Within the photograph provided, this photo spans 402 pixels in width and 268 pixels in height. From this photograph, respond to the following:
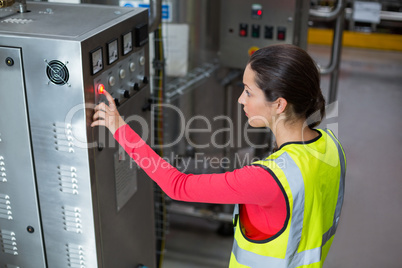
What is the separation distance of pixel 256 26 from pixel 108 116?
1640 millimetres

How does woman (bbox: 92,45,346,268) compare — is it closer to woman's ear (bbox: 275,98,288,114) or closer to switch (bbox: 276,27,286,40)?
woman's ear (bbox: 275,98,288,114)

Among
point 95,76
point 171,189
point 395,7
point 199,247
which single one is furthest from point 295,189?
point 395,7

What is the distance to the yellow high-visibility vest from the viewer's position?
1398mm

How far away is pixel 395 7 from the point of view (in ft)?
23.4

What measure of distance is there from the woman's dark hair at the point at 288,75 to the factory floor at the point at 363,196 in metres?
0.55

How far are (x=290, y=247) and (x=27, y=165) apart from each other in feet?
2.88

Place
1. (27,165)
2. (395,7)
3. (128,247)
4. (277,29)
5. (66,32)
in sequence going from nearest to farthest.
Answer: (66,32), (27,165), (128,247), (277,29), (395,7)

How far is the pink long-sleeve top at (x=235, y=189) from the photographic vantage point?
1.38 m

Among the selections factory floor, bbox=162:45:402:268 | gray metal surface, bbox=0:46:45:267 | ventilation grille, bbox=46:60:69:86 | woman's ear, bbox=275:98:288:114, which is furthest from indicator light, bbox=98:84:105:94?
factory floor, bbox=162:45:402:268

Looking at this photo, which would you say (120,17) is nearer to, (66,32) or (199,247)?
Result: (66,32)

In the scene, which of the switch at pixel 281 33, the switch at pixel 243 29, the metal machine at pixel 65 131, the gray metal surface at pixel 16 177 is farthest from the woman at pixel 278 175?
the switch at pixel 243 29

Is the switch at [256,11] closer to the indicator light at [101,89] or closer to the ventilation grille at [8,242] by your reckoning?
the indicator light at [101,89]

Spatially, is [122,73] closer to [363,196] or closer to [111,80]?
[111,80]

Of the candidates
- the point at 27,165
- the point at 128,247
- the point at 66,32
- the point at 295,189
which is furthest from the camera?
the point at 128,247
